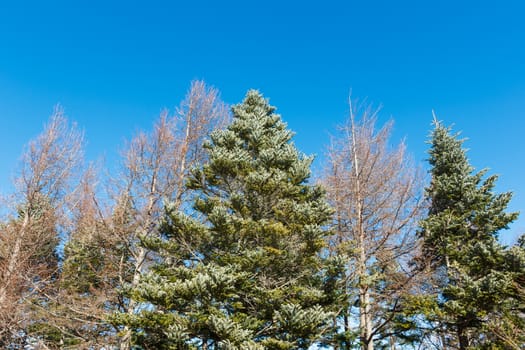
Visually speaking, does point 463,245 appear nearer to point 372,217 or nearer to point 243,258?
point 372,217

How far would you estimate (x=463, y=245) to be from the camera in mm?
9547

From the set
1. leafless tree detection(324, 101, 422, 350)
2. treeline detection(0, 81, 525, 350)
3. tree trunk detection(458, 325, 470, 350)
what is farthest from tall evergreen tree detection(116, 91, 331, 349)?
tree trunk detection(458, 325, 470, 350)

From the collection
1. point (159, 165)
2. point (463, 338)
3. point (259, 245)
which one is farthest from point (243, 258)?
point (463, 338)

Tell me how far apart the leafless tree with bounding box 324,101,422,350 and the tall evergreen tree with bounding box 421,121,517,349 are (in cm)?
79

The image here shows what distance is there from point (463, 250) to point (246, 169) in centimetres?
682

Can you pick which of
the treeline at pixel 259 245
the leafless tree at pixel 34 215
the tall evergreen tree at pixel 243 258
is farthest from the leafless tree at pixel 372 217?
the leafless tree at pixel 34 215

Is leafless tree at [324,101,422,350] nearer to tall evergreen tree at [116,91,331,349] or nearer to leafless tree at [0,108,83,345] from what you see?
tall evergreen tree at [116,91,331,349]

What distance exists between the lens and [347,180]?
1128cm

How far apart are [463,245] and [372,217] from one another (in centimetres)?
269

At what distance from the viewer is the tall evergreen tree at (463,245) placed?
819 centimetres

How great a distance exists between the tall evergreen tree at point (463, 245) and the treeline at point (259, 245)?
46 millimetres

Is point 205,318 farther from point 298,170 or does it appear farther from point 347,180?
point 347,180

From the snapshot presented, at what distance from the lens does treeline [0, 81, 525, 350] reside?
721 centimetres

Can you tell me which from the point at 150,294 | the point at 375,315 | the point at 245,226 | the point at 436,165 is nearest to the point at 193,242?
the point at 245,226
